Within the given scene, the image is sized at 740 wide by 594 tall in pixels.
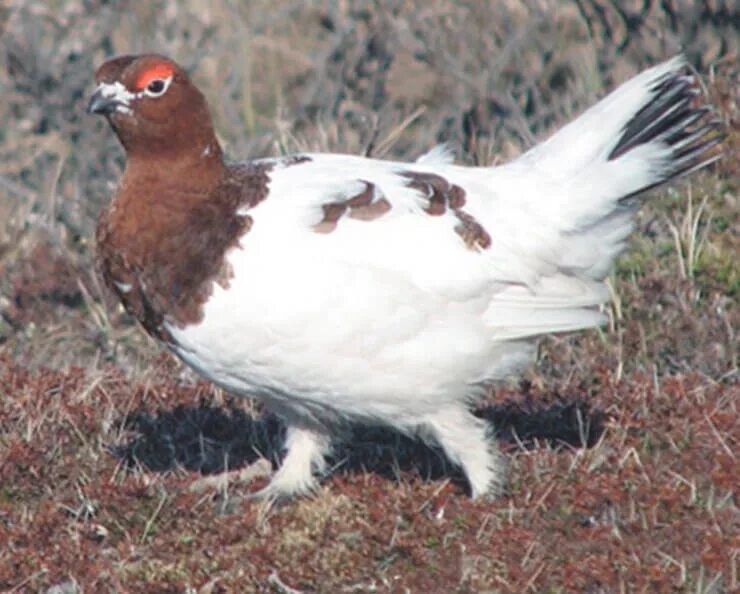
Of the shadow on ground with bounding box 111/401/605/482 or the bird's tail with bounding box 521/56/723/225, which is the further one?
the shadow on ground with bounding box 111/401/605/482

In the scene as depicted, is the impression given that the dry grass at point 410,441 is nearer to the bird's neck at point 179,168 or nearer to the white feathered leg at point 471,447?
the white feathered leg at point 471,447

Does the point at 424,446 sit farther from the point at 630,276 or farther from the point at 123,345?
the point at 123,345

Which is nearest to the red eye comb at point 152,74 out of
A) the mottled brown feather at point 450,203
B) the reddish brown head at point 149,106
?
the reddish brown head at point 149,106

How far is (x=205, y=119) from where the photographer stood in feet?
16.8

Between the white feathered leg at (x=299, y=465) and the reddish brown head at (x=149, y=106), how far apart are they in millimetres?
859

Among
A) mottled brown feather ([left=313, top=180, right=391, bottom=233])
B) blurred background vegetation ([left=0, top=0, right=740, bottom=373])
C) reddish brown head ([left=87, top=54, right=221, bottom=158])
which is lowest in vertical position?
blurred background vegetation ([left=0, top=0, right=740, bottom=373])

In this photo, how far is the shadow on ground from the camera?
5434 millimetres

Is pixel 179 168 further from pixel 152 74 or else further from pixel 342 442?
pixel 342 442

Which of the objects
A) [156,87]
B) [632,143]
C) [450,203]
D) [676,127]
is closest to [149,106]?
[156,87]

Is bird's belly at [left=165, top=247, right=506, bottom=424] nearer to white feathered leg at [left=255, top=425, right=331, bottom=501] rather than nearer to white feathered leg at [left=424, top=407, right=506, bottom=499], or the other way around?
white feathered leg at [left=424, top=407, right=506, bottom=499]

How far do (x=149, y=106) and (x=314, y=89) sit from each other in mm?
4987

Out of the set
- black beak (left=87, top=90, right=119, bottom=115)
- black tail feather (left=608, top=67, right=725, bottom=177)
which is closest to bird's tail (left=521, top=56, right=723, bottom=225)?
black tail feather (left=608, top=67, right=725, bottom=177)

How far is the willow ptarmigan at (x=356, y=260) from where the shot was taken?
4.73 metres

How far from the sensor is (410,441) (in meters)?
5.64
